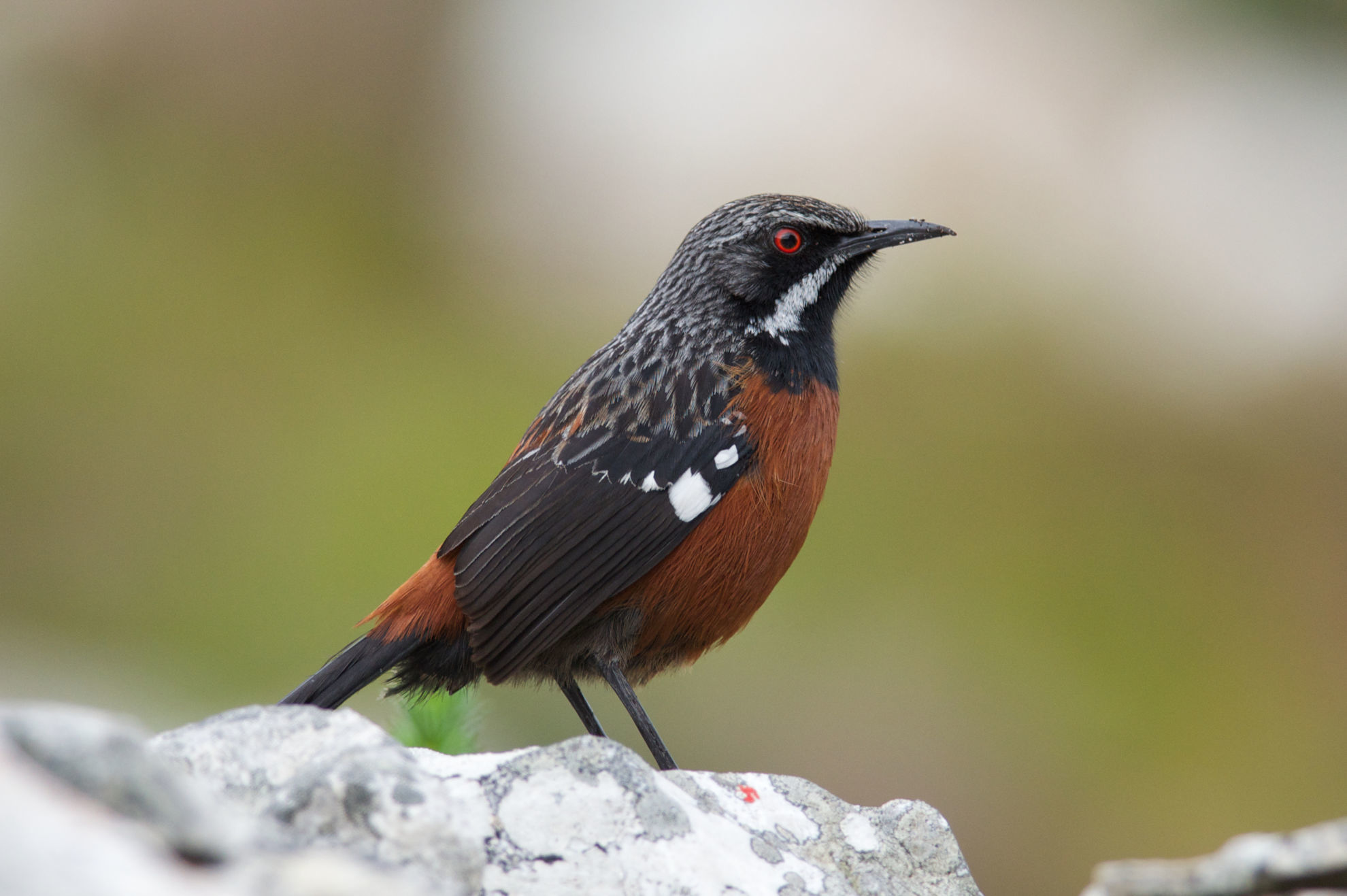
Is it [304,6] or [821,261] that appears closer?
[821,261]

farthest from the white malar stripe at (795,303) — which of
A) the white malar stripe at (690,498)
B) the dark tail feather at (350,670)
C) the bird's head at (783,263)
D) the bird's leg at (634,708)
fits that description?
the dark tail feather at (350,670)

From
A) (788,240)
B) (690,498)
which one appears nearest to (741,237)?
(788,240)

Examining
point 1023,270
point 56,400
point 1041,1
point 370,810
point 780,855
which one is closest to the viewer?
point 370,810

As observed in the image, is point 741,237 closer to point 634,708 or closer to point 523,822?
point 634,708

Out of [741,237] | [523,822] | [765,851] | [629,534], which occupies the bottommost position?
[765,851]

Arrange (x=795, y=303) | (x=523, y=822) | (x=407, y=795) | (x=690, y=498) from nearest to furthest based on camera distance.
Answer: (x=407, y=795)
(x=523, y=822)
(x=690, y=498)
(x=795, y=303)

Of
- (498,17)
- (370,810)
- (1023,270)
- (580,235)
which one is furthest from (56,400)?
(370,810)

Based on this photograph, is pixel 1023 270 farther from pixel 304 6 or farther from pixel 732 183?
pixel 304 6
